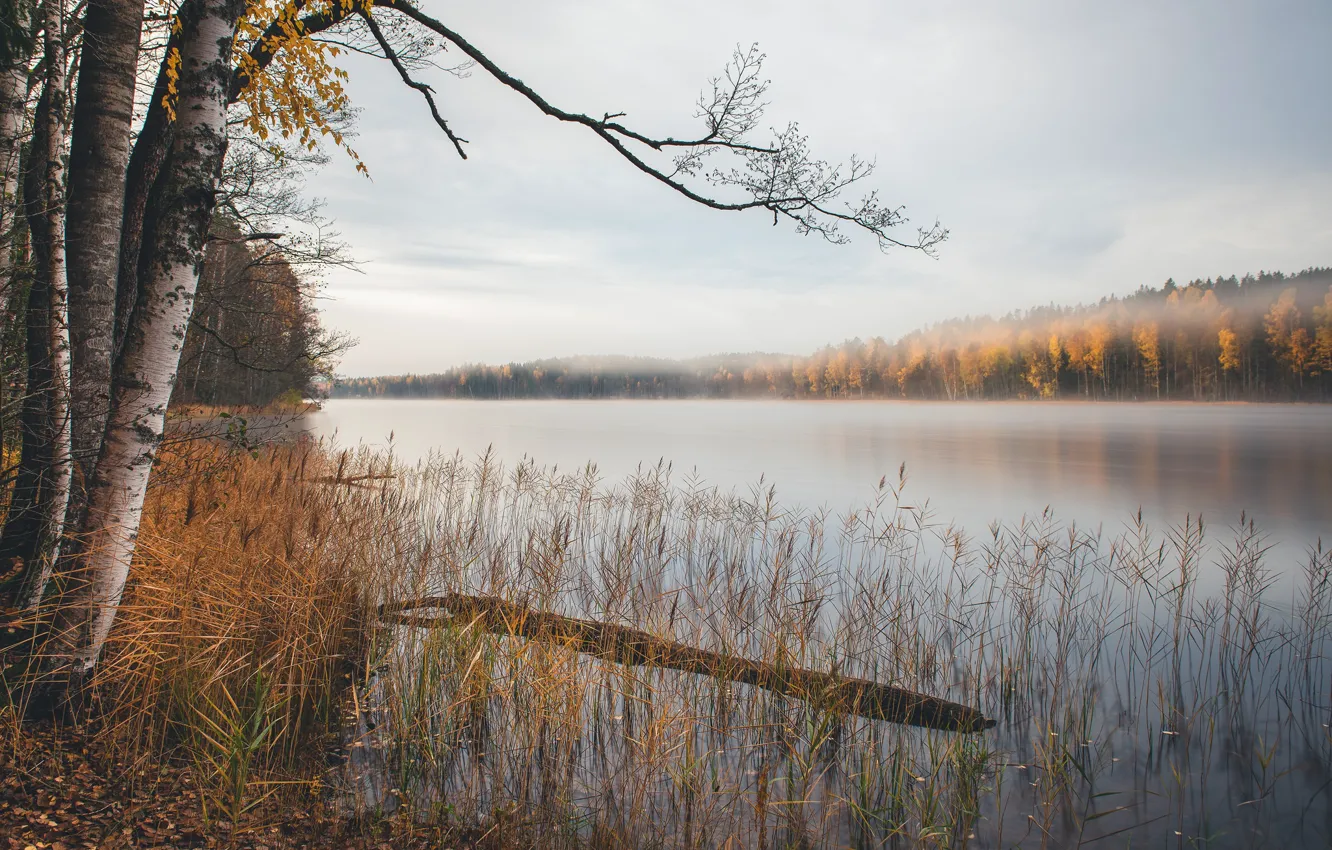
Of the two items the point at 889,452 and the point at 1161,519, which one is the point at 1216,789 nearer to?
the point at 1161,519

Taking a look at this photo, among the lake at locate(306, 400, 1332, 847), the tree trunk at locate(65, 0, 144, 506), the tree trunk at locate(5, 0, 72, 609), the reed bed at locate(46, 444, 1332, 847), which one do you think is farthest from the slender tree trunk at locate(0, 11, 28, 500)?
the lake at locate(306, 400, 1332, 847)

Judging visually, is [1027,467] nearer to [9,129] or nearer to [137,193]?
[137,193]

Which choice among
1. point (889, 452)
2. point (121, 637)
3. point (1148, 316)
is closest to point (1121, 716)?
point (121, 637)

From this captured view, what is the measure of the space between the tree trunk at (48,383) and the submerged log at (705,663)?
7.10 feet

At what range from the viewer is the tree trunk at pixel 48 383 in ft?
11.0

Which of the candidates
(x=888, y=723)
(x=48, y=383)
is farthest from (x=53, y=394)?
(x=888, y=723)

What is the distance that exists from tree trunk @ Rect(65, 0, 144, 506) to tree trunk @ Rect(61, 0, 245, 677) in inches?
7.4

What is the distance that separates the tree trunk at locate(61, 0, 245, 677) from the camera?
3305mm

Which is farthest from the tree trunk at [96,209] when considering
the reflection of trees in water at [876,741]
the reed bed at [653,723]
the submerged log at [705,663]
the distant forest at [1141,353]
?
the distant forest at [1141,353]

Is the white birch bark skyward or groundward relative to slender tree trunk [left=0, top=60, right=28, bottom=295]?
groundward

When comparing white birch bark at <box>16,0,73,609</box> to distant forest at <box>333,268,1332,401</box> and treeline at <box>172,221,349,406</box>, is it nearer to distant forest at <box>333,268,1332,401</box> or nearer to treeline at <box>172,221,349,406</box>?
treeline at <box>172,221,349,406</box>

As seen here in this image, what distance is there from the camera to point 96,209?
3.47 meters

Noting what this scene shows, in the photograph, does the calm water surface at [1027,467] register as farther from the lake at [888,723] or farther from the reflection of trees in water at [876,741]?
the reflection of trees in water at [876,741]

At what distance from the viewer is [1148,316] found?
91.4 metres
